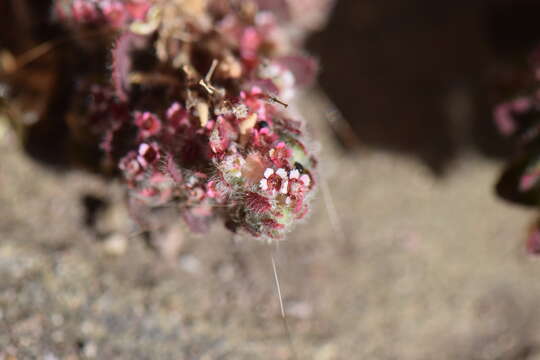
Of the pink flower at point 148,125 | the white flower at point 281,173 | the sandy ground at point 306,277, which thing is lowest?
the sandy ground at point 306,277

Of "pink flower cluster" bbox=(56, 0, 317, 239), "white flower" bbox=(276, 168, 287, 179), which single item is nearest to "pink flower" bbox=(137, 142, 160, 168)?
"pink flower cluster" bbox=(56, 0, 317, 239)

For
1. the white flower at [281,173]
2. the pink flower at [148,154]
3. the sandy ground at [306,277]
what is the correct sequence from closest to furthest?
the white flower at [281,173], the pink flower at [148,154], the sandy ground at [306,277]

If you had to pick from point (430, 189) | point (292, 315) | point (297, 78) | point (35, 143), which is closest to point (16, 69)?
point (35, 143)

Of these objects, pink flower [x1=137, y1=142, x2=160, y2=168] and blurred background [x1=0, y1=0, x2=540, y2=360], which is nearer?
pink flower [x1=137, y1=142, x2=160, y2=168]

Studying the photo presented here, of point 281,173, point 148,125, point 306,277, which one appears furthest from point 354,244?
point 148,125

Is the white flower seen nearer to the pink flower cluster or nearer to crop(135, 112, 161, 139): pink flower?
the pink flower cluster

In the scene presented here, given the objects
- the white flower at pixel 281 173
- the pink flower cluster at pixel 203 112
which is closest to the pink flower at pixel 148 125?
the pink flower cluster at pixel 203 112

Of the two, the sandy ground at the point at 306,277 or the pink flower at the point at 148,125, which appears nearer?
the pink flower at the point at 148,125

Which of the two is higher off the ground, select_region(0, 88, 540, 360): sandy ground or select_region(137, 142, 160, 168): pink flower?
select_region(137, 142, 160, 168): pink flower

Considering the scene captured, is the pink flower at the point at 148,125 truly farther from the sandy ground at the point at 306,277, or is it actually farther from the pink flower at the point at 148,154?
the sandy ground at the point at 306,277

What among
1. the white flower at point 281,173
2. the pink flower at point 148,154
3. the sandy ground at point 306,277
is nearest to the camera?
the white flower at point 281,173
